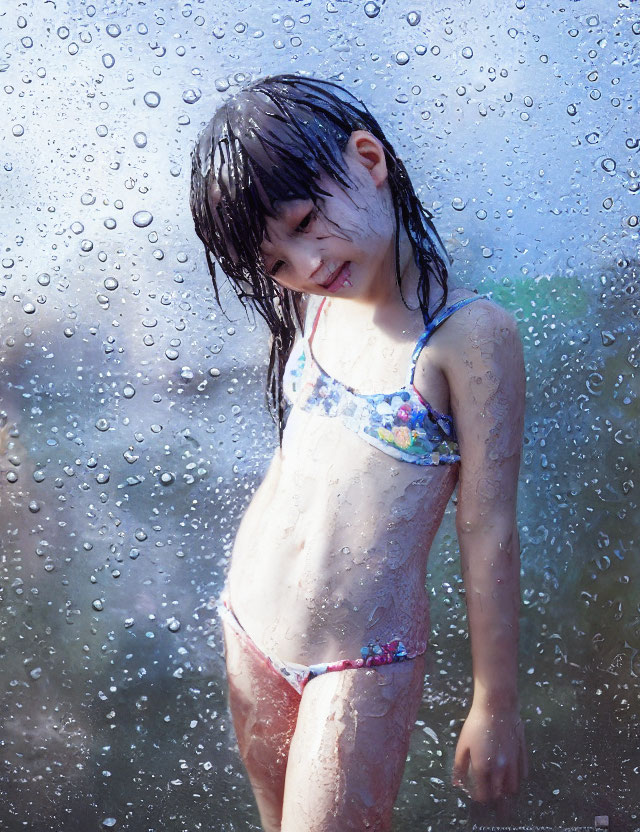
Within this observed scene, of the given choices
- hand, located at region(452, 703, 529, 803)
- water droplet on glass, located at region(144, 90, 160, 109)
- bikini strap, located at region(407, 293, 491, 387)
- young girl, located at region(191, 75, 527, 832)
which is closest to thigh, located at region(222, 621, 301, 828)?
young girl, located at region(191, 75, 527, 832)

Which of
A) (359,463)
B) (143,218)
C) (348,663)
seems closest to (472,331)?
(359,463)

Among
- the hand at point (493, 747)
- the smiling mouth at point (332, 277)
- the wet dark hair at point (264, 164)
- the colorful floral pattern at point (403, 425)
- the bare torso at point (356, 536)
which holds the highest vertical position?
the wet dark hair at point (264, 164)

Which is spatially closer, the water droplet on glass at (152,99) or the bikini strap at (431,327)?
the bikini strap at (431,327)

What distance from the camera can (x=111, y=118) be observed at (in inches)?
41.4

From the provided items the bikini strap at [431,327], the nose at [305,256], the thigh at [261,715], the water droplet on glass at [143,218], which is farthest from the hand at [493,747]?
the water droplet on glass at [143,218]

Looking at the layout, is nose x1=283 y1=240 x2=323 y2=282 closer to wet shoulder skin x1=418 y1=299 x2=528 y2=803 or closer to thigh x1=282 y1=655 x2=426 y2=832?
wet shoulder skin x1=418 y1=299 x2=528 y2=803

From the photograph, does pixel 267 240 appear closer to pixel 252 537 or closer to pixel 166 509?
pixel 252 537

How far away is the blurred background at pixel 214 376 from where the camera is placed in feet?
3.31

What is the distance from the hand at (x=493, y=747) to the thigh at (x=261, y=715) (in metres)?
0.15

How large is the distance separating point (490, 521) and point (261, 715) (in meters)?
0.26

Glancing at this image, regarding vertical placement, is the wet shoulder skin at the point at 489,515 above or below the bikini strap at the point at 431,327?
below

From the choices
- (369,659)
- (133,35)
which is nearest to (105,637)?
(369,659)

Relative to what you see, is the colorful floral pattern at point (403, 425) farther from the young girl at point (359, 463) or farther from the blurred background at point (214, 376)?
the blurred background at point (214, 376)

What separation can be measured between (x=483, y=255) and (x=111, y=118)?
1.36 feet
